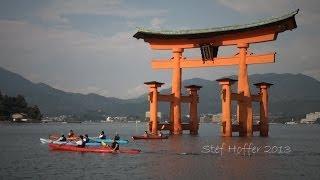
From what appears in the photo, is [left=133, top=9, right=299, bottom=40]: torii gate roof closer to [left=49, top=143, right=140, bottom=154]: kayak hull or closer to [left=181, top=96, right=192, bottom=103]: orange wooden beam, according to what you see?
[left=181, top=96, right=192, bottom=103]: orange wooden beam

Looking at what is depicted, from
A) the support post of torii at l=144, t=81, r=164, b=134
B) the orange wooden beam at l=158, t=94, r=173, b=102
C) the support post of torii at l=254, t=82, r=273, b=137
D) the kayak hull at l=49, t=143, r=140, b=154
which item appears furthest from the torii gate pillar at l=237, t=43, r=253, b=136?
the kayak hull at l=49, t=143, r=140, b=154

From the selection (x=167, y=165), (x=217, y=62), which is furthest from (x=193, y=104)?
(x=167, y=165)

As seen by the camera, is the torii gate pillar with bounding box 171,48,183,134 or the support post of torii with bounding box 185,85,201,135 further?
the support post of torii with bounding box 185,85,201,135

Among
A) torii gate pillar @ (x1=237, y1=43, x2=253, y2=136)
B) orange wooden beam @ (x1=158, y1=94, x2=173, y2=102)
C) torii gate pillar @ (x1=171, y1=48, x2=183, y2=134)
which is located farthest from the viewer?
A: torii gate pillar @ (x1=171, y1=48, x2=183, y2=134)

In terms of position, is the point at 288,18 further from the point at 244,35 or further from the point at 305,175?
the point at 305,175

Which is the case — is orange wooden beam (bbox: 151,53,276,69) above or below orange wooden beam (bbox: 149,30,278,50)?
below

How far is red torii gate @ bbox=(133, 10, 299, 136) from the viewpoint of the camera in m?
50.5

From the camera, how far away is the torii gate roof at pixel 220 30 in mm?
49438

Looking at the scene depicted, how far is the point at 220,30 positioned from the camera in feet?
178

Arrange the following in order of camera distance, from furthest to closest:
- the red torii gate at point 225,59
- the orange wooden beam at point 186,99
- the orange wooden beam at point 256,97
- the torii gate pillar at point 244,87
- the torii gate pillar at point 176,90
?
the orange wooden beam at point 186,99, the torii gate pillar at point 176,90, the orange wooden beam at point 256,97, the torii gate pillar at point 244,87, the red torii gate at point 225,59

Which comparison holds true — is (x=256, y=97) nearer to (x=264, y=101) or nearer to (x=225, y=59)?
(x=264, y=101)

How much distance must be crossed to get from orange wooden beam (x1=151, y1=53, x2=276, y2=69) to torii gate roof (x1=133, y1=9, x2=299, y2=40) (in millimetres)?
2937

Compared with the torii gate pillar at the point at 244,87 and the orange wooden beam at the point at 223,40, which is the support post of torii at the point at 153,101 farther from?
the torii gate pillar at the point at 244,87

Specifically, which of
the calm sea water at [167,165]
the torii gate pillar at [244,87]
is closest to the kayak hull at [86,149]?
the calm sea water at [167,165]
